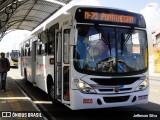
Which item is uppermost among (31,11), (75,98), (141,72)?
(31,11)

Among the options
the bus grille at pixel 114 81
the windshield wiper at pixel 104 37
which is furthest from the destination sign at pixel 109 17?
the bus grille at pixel 114 81

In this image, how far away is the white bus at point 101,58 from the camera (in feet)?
24.5

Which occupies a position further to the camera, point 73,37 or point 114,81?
point 114,81

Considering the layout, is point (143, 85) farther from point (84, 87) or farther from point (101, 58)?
point (84, 87)

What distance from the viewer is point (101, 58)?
25.1 ft

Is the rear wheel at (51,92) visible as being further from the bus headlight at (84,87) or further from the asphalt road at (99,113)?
the bus headlight at (84,87)

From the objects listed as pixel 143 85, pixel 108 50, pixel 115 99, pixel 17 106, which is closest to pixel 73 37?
pixel 108 50

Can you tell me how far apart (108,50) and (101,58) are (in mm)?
281

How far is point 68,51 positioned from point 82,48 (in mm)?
553

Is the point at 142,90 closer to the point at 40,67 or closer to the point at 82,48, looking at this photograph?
the point at 82,48

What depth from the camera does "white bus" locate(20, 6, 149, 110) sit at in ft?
24.5

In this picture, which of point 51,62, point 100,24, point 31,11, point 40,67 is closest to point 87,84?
point 100,24

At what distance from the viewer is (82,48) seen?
755 centimetres

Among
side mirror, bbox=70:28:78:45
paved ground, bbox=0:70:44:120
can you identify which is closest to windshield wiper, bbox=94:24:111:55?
side mirror, bbox=70:28:78:45
